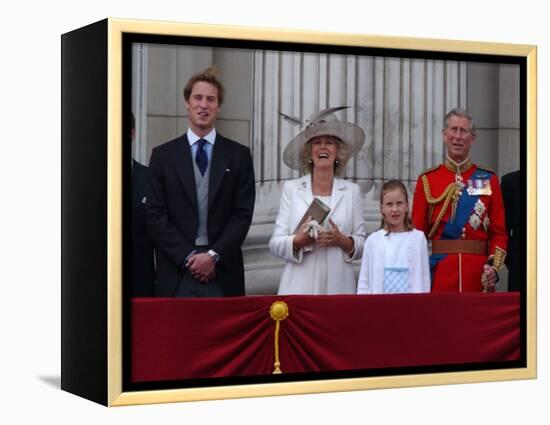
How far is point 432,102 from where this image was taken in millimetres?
9953

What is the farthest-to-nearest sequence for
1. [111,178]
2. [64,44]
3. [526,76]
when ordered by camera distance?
[526,76] < [64,44] < [111,178]

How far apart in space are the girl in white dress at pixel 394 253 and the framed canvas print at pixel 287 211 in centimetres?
1

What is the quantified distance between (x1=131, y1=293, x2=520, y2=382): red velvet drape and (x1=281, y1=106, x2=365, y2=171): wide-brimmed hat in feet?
2.71

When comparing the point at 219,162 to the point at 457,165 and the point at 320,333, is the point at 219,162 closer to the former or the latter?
the point at 320,333

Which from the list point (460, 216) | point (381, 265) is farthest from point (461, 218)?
point (381, 265)

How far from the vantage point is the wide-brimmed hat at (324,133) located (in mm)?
9523

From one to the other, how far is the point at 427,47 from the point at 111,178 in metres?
2.22

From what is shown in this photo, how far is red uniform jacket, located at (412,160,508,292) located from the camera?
993 centimetres

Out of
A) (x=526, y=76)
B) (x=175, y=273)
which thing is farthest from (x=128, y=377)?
(x=526, y=76)

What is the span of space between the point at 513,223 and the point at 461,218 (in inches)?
17.2

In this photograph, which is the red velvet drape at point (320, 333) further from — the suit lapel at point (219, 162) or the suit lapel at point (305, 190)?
the suit lapel at point (219, 162)

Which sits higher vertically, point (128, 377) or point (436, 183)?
point (436, 183)

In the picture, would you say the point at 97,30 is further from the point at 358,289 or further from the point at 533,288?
the point at 533,288

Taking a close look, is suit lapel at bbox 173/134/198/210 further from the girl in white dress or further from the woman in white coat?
the girl in white dress
